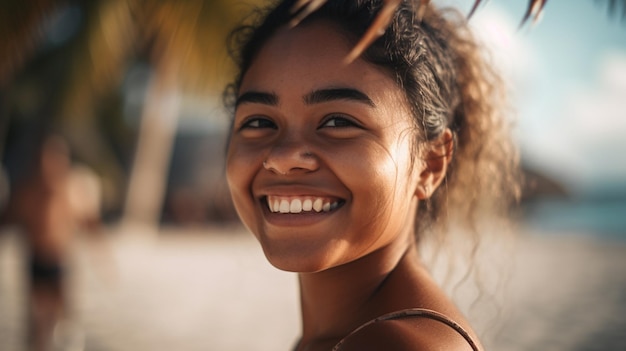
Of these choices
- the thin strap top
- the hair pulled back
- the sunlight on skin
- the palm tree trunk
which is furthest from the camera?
the palm tree trunk

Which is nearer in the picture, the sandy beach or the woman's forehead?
the woman's forehead

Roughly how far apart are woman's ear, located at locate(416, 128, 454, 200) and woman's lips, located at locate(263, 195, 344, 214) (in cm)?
28

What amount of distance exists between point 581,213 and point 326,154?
43332 mm

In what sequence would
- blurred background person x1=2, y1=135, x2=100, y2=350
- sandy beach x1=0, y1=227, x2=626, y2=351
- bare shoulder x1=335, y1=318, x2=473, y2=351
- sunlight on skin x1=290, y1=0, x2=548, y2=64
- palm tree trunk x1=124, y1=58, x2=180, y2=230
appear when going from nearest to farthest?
sunlight on skin x1=290, y1=0, x2=548, y2=64, bare shoulder x1=335, y1=318, x2=473, y2=351, blurred background person x1=2, y1=135, x2=100, y2=350, sandy beach x1=0, y1=227, x2=626, y2=351, palm tree trunk x1=124, y1=58, x2=180, y2=230

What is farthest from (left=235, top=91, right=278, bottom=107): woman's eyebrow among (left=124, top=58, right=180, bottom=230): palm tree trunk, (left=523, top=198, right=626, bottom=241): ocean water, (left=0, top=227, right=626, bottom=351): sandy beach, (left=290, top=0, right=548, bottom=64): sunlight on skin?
(left=523, top=198, right=626, bottom=241): ocean water

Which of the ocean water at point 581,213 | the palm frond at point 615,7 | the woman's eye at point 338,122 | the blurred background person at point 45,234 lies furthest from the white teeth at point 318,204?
the ocean water at point 581,213

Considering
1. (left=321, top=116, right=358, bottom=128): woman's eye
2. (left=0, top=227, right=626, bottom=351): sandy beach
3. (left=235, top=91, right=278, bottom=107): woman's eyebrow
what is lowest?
(left=0, top=227, right=626, bottom=351): sandy beach

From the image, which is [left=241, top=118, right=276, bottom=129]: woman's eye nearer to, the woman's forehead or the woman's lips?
the woman's forehead

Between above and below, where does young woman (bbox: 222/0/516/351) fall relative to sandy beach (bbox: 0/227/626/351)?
above

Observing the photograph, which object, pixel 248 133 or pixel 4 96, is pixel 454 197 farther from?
pixel 4 96

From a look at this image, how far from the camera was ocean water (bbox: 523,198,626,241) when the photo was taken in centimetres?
3322

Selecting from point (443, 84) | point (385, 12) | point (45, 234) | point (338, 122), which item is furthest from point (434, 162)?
A: point (45, 234)

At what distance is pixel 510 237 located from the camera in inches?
97.6

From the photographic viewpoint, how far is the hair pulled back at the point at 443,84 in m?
1.57
